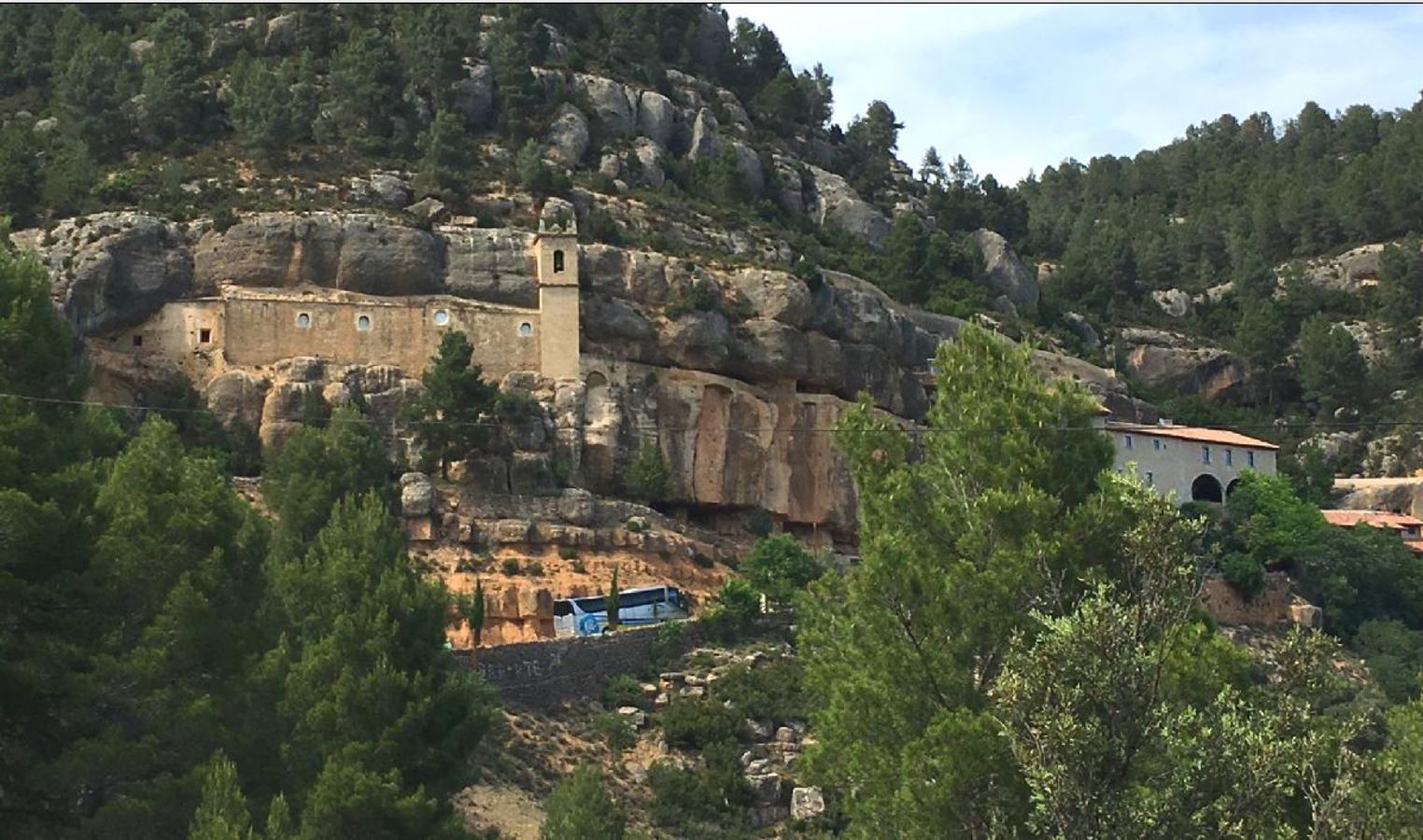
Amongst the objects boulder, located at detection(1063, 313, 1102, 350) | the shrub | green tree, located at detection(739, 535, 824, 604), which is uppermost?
boulder, located at detection(1063, 313, 1102, 350)

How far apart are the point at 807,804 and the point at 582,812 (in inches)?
374

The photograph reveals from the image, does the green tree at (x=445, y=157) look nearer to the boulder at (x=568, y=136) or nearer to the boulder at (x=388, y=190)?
the boulder at (x=388, y=190)

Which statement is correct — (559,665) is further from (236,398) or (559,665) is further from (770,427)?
(770,427)

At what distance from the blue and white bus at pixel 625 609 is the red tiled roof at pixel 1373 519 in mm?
30322

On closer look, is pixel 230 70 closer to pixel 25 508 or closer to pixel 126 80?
pixel 126 80

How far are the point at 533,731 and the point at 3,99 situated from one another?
40872mm

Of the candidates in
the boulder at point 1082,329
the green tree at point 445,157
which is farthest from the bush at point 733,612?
the boulder at point 1082,329

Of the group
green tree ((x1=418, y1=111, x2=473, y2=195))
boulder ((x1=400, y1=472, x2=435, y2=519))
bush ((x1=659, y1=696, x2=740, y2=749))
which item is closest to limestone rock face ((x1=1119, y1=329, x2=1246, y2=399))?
green tree ((x1=418, y1=111, x2=473, y2=195))

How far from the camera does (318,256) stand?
68125 mm

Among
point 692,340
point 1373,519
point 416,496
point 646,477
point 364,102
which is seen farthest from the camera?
point 1373,519

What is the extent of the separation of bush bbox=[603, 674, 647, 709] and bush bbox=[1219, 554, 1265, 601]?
24.9 meters

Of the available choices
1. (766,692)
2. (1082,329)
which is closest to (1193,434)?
(1082,329)

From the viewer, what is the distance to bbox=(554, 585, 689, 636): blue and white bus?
61.3 metres

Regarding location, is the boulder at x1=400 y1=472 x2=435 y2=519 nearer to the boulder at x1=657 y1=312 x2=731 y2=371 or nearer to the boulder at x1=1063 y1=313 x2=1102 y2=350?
the boulder at x1=657 y1=312 x2=731 y2=371
